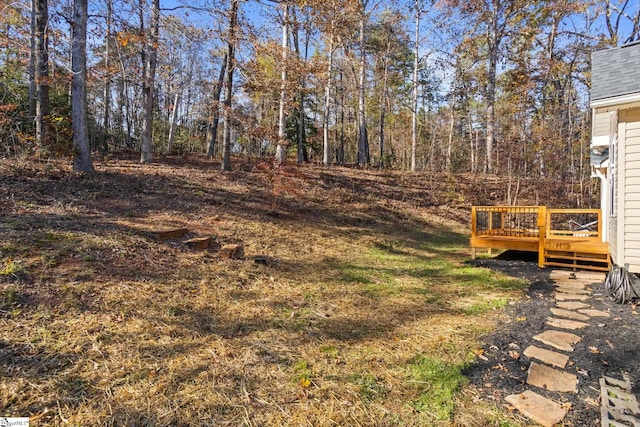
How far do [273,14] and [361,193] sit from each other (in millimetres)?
6551

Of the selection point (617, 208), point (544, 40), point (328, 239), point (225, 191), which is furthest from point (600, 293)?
point (544, 40)

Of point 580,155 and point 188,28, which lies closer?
point 188,28

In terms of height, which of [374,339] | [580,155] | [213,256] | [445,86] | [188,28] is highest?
[445,86]

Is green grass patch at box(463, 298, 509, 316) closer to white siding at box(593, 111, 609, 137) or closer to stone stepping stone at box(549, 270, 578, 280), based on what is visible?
stone stepping stone at box(549, 270, 578, 280)

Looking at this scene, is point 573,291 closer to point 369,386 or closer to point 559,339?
point 559,339

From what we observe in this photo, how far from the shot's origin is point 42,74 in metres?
7.95

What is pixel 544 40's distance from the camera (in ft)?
51.0

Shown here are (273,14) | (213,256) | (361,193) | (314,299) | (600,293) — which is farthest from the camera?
(361,193)

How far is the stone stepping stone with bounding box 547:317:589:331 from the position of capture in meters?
3.33

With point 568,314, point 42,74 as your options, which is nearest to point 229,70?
point 42,74

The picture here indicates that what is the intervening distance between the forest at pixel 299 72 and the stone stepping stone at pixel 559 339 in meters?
7.66

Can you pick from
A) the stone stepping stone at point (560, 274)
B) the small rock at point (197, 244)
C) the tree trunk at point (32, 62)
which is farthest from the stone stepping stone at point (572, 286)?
the tree trunk at point (32, 62)

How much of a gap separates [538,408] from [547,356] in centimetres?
83

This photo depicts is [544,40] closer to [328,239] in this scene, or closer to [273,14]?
[273,14]
